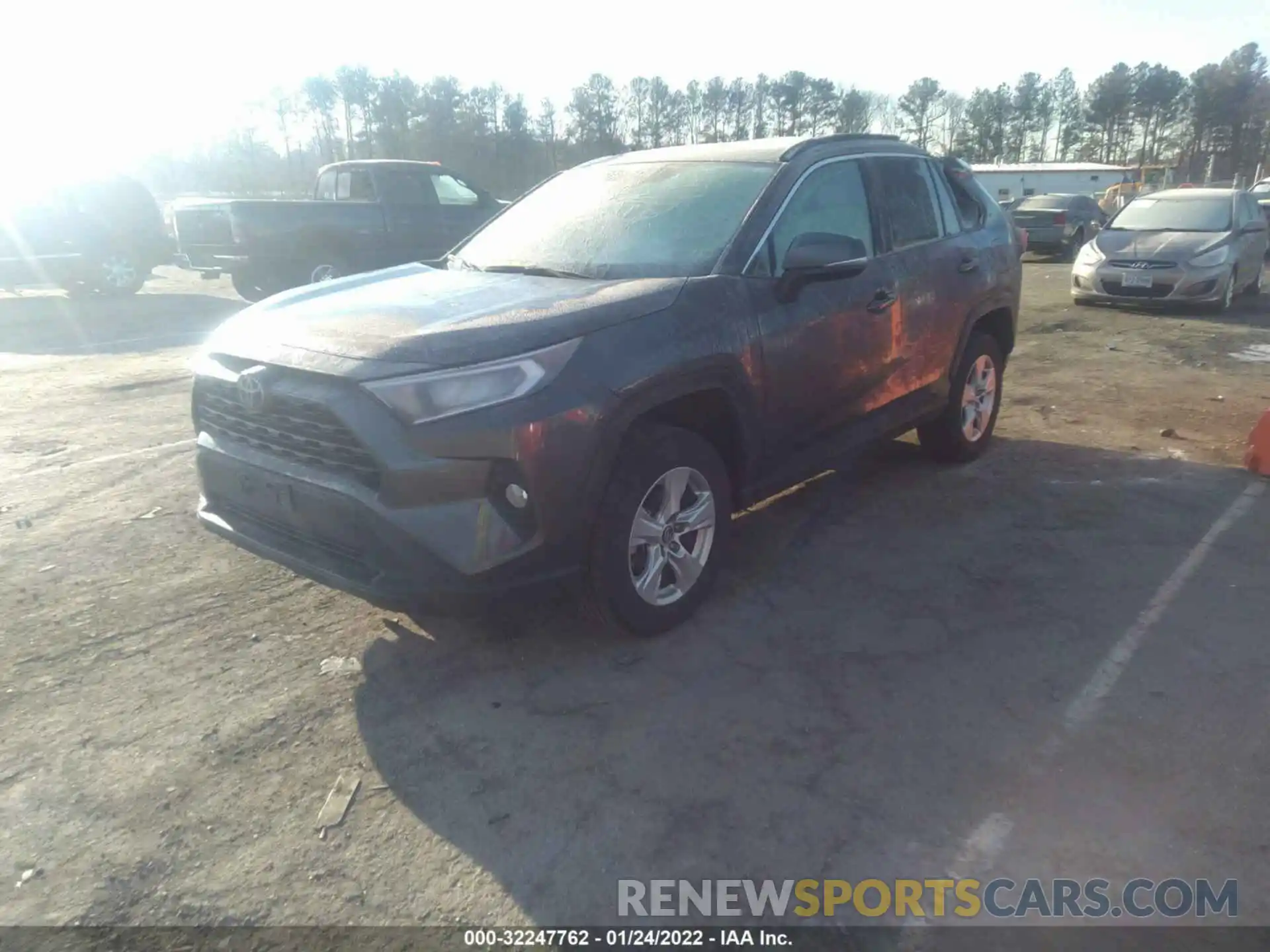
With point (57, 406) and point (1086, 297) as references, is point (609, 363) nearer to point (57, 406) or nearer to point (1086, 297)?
point (57, 406)

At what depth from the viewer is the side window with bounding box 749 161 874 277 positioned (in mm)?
4176

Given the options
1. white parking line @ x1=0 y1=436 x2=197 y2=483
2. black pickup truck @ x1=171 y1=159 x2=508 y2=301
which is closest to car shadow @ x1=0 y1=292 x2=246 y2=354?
black pickup truck @ x1=171 y1=159 x2=508 y2=301

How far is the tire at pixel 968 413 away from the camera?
227 inches

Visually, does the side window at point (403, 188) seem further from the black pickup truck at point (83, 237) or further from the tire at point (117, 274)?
the tire at point (117, 274)

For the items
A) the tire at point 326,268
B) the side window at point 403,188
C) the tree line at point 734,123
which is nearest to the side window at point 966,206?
the tire at point 326,268

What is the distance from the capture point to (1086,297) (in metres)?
13.0

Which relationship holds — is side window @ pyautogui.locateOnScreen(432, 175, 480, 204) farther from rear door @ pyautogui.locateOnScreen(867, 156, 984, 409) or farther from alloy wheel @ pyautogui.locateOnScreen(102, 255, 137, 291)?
rear door @ pyautogui.locateOnScreen(867, 156, 984, 409)

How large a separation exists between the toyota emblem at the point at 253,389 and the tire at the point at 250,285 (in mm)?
9490

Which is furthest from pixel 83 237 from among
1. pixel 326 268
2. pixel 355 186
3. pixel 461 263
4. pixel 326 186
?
Answer: pixel 461 263

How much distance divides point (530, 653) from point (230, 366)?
1577 mm

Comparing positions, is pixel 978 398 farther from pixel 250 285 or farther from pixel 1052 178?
pixel 1052 178

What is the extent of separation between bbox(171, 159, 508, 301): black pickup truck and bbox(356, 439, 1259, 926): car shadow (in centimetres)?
891

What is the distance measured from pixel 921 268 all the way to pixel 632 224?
169 centimetres

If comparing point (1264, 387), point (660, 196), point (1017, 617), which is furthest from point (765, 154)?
point (1264, 387)
